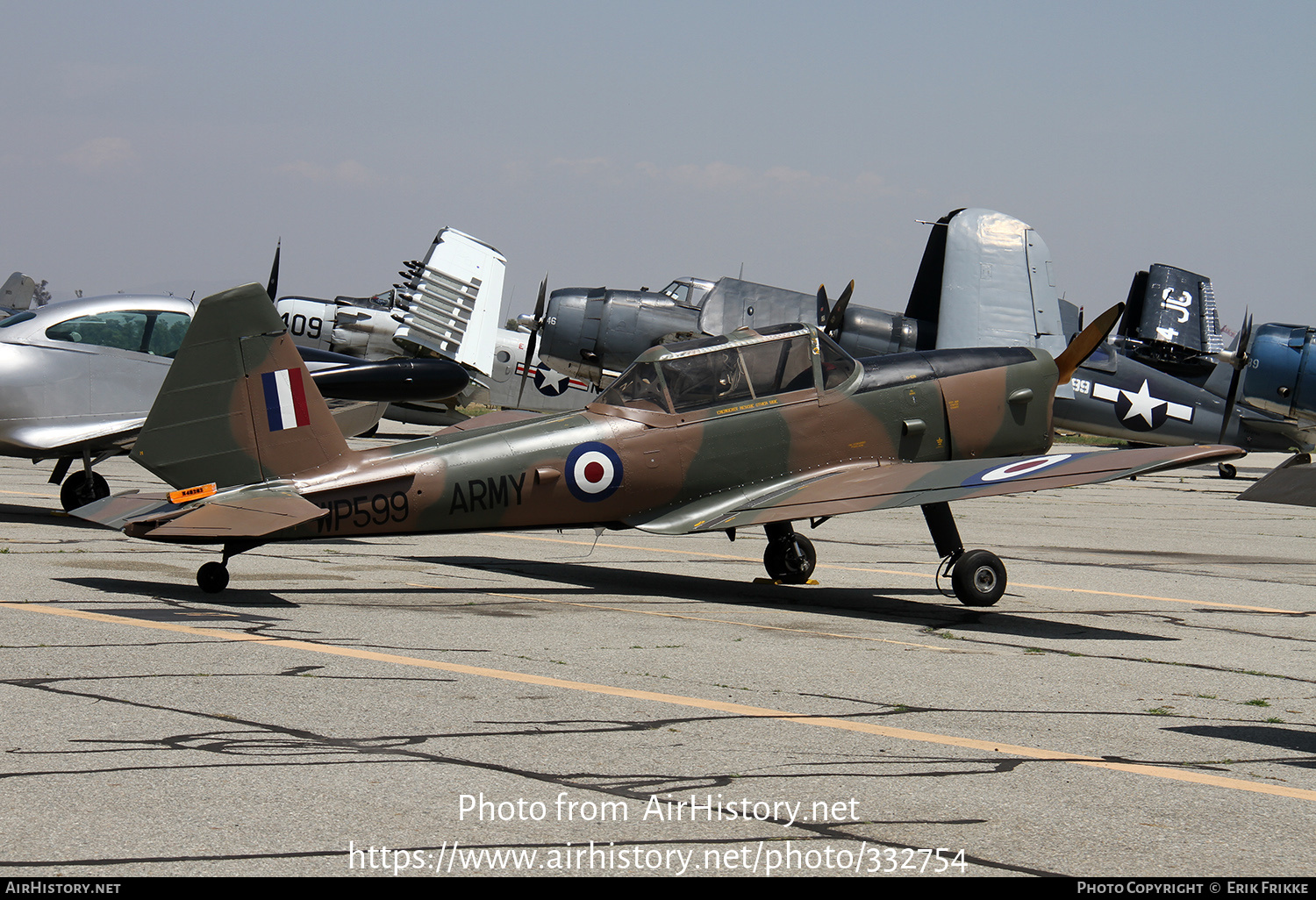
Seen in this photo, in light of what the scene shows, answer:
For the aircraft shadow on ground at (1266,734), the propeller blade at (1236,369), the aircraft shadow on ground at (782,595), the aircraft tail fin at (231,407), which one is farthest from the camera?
the propeller blade at (1236,369)

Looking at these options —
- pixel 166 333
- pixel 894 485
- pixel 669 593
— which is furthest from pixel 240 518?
pixel 166 333

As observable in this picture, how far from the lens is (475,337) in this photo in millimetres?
21812

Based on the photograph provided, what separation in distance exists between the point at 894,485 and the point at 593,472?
2432 mm

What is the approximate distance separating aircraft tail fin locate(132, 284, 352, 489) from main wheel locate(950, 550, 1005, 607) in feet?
17.1

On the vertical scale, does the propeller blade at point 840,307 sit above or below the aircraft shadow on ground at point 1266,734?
above

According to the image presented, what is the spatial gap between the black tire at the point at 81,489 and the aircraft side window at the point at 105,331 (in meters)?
1.51

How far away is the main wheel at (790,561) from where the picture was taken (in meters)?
11.5

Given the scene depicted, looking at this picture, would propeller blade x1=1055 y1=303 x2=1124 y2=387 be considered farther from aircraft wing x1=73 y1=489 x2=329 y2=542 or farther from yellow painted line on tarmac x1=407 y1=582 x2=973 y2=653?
aircraft wing x1=73 y1=489 x2=329 y2=542

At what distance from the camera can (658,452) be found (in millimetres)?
10250

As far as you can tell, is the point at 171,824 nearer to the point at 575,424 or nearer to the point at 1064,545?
the point at 575,424

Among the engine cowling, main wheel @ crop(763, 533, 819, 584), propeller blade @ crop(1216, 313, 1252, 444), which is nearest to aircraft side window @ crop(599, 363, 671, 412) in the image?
main wheel @ crop(763, 533, 819, 584)

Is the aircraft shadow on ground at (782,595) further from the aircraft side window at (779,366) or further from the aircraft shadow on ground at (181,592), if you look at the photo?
the aircraft side window at (779,366)

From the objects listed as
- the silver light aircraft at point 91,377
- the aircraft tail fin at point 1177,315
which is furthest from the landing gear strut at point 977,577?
the aircraft tail fin at point 1177,315

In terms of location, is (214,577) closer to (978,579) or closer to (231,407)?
(231,407)
